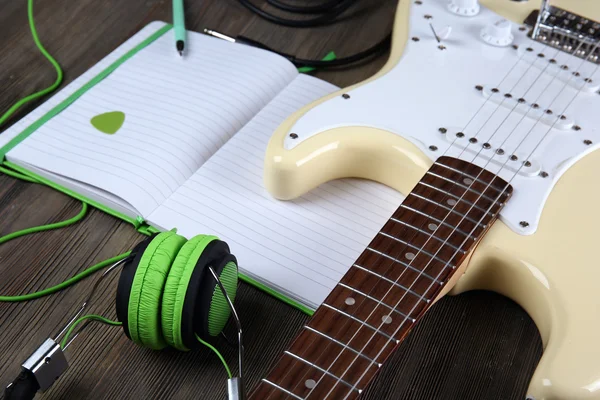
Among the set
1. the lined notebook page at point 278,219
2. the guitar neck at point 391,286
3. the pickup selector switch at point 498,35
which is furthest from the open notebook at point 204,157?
the pickup selector switch at point 498,35

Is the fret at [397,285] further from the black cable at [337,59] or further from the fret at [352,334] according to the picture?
the black cable at [337,59]

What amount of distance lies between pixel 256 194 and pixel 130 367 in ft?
0.84

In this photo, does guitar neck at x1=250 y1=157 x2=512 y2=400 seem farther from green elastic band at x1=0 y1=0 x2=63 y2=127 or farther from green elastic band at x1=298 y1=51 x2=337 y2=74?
green elastic band at x1=0 y1=0 x2=63 y2=127

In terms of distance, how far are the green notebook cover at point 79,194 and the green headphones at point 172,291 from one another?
0.34 feet

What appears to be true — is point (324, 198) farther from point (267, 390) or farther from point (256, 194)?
point (267, 390)

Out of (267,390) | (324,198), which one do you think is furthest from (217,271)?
(324,198)

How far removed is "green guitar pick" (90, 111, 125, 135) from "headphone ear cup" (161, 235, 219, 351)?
0.32 m

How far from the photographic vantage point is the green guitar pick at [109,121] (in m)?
0.96

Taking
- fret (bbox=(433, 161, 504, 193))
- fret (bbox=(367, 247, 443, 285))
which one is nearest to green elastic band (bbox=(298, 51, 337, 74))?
fret (bbox=(433, 161, 504, 193))

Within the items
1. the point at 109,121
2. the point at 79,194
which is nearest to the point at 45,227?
the point at 79,194

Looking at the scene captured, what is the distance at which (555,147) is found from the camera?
2.81 feet

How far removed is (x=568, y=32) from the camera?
0.97m

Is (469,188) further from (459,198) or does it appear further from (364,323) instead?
(364,323)

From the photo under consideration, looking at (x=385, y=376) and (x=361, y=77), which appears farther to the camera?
(x=361, y=77)
